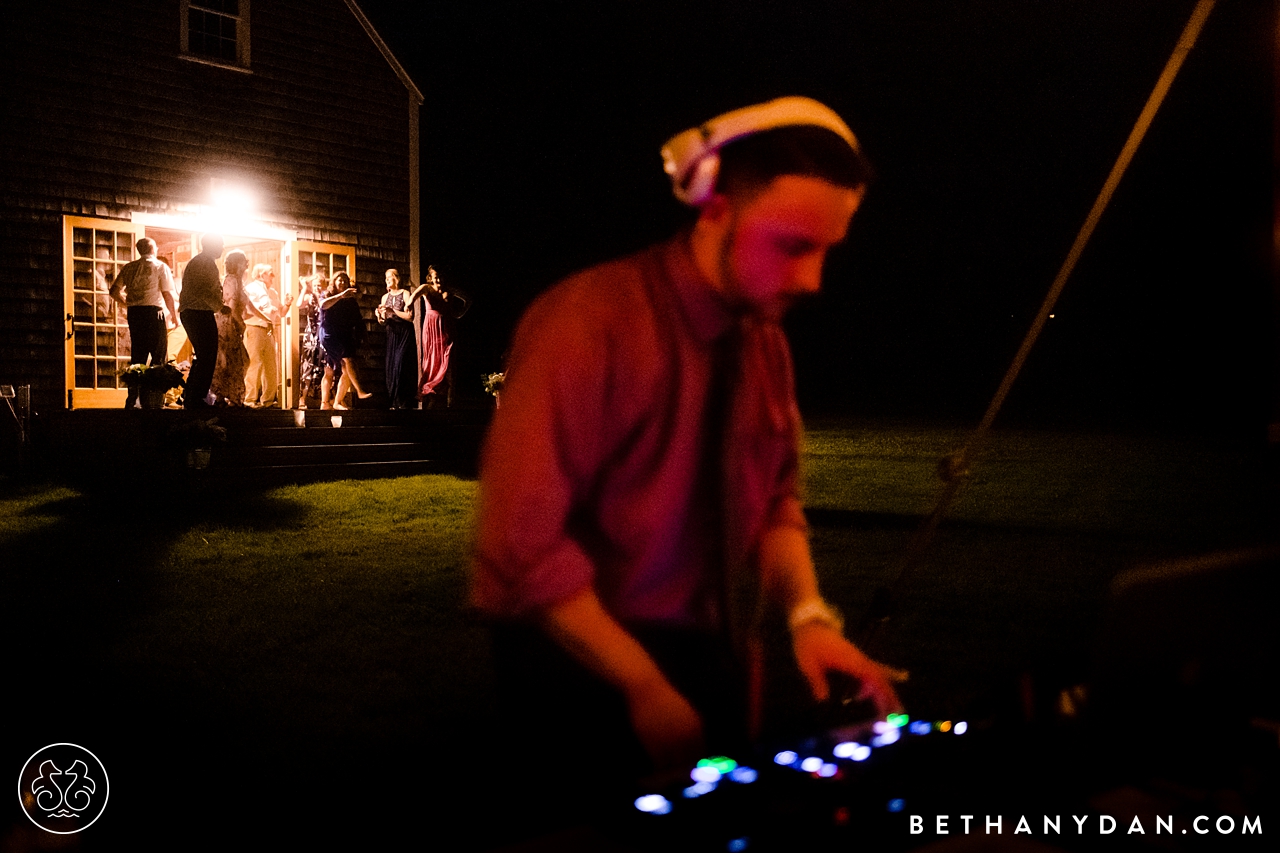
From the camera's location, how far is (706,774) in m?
1.00

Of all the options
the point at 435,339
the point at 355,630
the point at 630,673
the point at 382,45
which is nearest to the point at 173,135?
the point at 382,45

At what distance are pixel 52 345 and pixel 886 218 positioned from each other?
27.6 metres

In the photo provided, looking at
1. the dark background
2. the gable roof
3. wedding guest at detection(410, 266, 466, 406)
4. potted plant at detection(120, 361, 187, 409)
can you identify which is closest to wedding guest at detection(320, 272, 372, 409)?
wedding guest at detection(410, 266, 466, 406)

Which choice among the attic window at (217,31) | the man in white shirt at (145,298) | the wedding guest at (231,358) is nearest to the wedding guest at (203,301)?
the man in white shirt at (145,298)

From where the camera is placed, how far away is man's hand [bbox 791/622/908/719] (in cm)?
139

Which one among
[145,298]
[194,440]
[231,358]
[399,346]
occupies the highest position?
[145,298]

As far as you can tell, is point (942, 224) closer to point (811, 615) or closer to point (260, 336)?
point (260, 336)

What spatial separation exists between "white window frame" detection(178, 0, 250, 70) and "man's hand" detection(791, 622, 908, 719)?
43.7ft

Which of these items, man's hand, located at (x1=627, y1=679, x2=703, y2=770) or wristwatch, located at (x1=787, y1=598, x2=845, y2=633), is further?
wristwatch, located at (x1=787, y1=598, x2=845, y2=633)

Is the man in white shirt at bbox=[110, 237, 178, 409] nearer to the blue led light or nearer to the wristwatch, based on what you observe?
the wristwatch

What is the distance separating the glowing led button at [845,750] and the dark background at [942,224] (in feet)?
63.5

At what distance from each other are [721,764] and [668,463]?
15.0 inches

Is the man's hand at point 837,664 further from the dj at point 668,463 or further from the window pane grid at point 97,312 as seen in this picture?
the window pane grid at point 97,312

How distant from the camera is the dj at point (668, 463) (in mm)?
1107
